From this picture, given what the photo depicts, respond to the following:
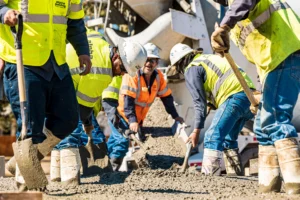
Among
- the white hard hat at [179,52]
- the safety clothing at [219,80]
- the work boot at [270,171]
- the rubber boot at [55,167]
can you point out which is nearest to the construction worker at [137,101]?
the white hard hat at [179,52]

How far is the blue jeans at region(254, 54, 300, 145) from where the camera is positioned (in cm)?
521

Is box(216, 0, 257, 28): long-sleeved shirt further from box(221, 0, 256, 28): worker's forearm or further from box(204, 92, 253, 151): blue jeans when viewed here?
box(204, 92, 253, 151): blue jeans

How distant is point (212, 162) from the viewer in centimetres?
768

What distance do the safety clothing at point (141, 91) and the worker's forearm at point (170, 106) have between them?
5 cm

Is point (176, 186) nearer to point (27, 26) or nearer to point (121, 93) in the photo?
point (27, 26)

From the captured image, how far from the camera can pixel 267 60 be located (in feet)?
17.5

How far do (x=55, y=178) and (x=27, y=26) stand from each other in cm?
184

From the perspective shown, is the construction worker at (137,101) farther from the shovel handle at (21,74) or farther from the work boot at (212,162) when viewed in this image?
the shovel handle at (21,74)

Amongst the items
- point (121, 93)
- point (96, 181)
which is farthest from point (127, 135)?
point (96, 181)

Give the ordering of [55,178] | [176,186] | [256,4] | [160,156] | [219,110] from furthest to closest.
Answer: [160,156] → [219,110] → [55,178] → [176,186] → [256,4]

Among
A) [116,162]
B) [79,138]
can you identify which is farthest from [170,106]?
[79,138]

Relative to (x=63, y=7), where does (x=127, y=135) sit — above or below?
below

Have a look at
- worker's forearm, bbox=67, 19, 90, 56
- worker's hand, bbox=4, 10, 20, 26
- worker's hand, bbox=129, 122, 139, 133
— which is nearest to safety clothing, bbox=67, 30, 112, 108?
worker's forearm, bbox=67, 19, 90, 56

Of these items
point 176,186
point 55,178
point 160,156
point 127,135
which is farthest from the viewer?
point 127,135
